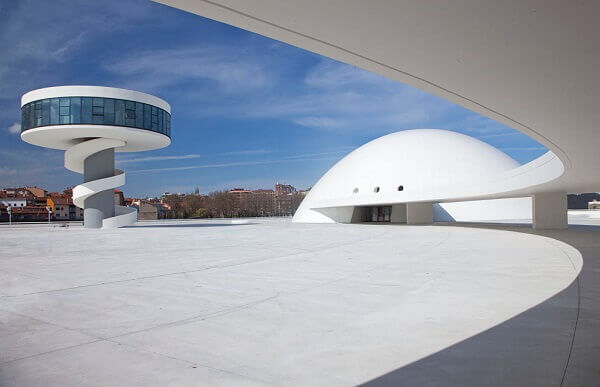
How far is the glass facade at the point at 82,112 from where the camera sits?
129 ft

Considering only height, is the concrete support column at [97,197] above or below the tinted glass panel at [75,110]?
below

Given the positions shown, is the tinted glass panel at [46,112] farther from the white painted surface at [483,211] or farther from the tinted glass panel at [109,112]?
the white painted surface at [483,211]

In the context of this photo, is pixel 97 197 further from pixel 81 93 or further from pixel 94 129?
pixel 81 93

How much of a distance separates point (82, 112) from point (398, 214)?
112 feet

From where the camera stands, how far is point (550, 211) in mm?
29562

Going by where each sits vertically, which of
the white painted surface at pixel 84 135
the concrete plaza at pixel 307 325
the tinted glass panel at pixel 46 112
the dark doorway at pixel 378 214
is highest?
the tinted glass panel at pixel 46 112

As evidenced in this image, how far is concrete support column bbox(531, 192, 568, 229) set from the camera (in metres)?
29.3

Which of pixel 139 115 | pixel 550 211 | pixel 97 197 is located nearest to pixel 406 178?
pixel 550 211

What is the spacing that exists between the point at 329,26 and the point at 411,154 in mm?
43264

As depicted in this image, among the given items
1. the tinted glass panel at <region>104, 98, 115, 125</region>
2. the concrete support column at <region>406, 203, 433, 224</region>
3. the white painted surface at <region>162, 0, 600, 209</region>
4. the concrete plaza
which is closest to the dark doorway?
the concrete support column at <region>406, 203, 433, 224</region>

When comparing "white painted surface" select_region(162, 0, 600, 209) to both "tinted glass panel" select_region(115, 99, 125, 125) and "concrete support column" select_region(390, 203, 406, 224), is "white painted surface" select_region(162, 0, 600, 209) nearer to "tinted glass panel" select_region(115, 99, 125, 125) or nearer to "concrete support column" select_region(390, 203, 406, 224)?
"tinted glass panel" select_region(115, 99, 125, 125)

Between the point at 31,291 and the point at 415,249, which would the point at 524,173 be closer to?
the point at 415,249

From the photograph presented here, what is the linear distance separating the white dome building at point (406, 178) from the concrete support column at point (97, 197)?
818 inches

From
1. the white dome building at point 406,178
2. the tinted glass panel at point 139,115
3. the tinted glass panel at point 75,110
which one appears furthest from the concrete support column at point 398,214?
the tinted glass panel at point 75,110
